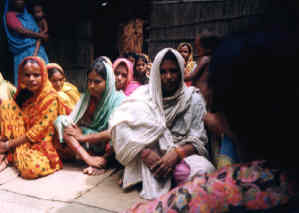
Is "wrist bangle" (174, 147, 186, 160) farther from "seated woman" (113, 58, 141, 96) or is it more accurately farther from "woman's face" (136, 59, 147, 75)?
"woman's face" (136, 59, 147, 75)

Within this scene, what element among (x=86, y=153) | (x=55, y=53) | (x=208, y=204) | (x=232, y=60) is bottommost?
(x=86, y=153)

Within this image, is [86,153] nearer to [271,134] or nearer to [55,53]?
[271,134]

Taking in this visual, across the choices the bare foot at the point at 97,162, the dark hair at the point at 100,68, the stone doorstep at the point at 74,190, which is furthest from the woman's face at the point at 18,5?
the bare foot at the point at 97,162

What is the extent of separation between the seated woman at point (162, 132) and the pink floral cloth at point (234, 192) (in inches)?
53.8

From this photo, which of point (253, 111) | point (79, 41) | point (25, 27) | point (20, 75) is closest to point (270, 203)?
point (253, 111)

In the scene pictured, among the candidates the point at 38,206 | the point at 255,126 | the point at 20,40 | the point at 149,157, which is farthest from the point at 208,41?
the point at 20,40

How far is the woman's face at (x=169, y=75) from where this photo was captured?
7.97 feet

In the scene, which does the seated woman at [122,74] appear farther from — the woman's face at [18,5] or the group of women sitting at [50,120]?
the woman's face at [18,5]

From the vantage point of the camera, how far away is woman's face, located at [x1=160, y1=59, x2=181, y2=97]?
7.97ft

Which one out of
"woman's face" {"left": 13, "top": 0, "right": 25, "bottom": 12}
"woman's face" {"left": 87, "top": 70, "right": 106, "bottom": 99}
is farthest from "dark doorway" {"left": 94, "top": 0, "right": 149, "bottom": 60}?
"woman's face" {"left": 87, "top": 70, "right": 106, "bottom": 99}

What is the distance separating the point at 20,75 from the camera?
9.95 ft

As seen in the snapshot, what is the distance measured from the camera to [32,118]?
3039 millimetres

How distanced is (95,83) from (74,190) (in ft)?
3.67

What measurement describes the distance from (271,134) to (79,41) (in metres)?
6.69
